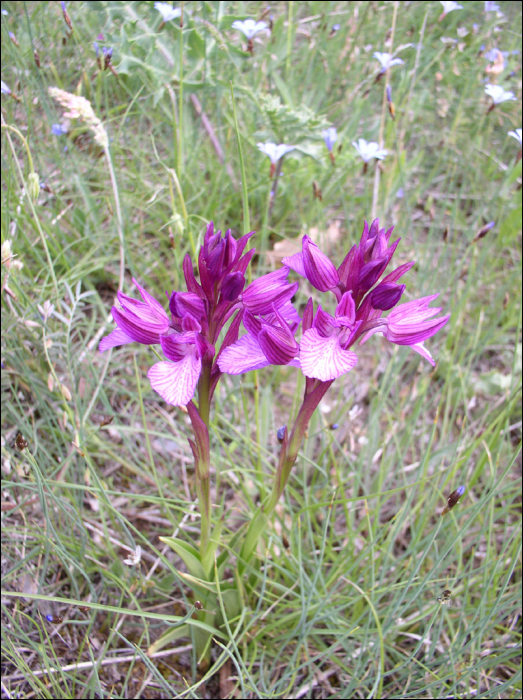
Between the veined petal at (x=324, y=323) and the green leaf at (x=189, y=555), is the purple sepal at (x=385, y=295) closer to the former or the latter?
the veined petal at (x=324, y=323)

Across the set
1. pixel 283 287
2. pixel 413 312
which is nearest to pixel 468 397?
pixel 413 312

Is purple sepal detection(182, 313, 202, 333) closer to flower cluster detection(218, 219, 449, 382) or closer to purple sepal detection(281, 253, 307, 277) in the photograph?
flower cluster detection(218, 219, 449, 382)

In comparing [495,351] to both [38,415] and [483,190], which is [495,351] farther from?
[38,415]

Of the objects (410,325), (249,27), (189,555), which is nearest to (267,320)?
(410,325)

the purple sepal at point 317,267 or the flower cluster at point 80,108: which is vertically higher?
the flower cluster at point 80,108

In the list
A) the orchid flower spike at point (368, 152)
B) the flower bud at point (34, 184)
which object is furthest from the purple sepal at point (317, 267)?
the orchid flower spike at point (368, 152)

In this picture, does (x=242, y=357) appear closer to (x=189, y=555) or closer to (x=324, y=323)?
(x=324, y=323)

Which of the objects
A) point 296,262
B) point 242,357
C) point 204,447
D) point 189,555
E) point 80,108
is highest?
point 80,108
